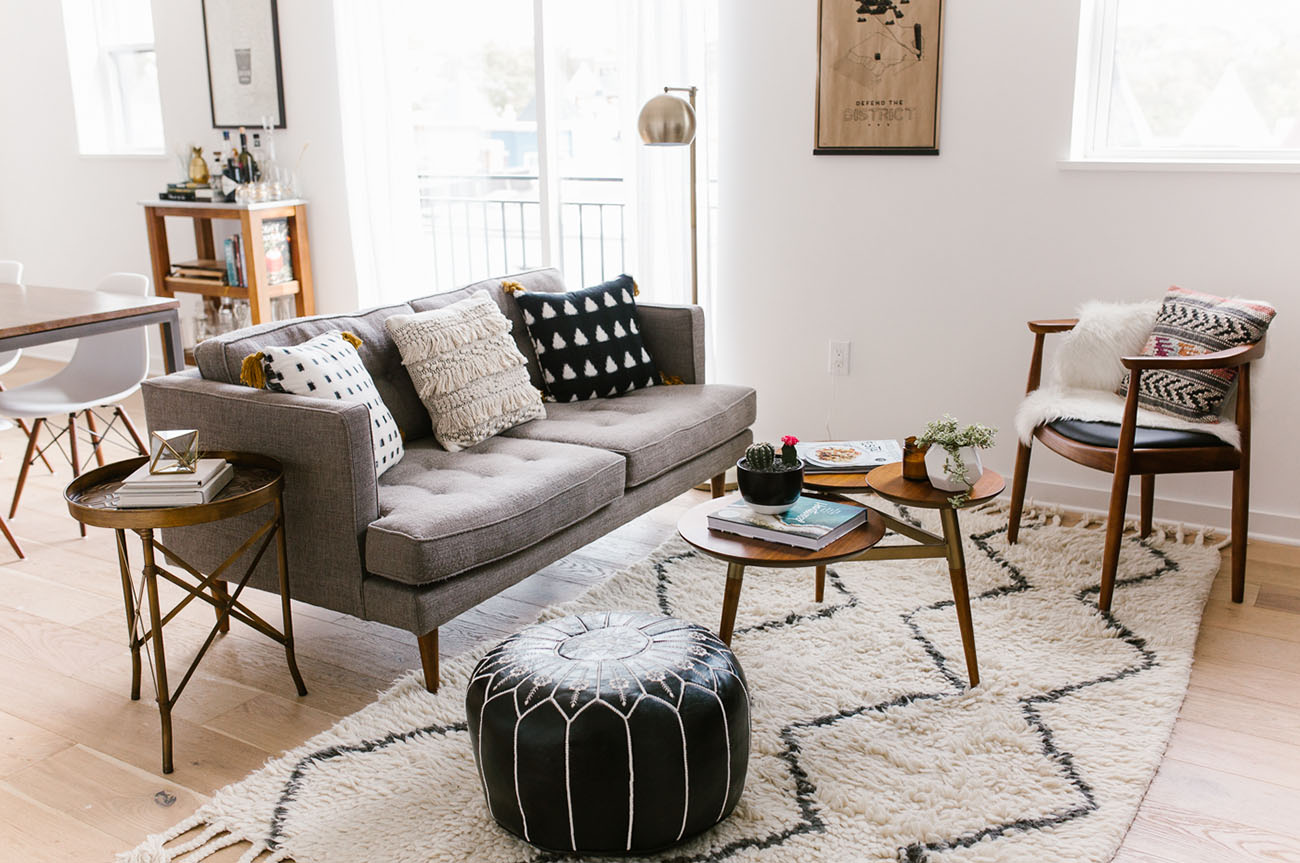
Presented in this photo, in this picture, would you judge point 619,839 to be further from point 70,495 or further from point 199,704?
point 70,495

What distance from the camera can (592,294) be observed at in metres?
3.56

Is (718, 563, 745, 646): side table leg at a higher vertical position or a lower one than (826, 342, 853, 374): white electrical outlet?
lower

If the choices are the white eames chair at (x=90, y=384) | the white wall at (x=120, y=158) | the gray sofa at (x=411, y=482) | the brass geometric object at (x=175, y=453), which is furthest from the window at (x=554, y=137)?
the brass geometric object at (x=175, y=453)

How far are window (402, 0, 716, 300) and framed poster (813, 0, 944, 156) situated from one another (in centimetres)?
46

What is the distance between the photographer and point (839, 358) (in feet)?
13.1

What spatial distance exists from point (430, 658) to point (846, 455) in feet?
3.69

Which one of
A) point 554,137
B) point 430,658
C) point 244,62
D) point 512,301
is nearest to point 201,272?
point 244,62

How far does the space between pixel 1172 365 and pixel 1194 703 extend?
83 cm

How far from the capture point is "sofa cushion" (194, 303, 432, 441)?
8.79 ft

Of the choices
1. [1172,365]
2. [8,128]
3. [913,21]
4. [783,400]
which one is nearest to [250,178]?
[8,128]

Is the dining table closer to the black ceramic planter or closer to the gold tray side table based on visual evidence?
the gold tray side table

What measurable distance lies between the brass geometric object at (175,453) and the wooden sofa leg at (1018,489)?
225 cm

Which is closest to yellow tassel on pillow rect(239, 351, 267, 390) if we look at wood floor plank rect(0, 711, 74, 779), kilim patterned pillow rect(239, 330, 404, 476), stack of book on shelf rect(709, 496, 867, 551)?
kilim patterned pillow rect(239, 330, 404, 476)

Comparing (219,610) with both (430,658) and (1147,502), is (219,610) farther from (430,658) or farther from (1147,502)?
(1147,502)
